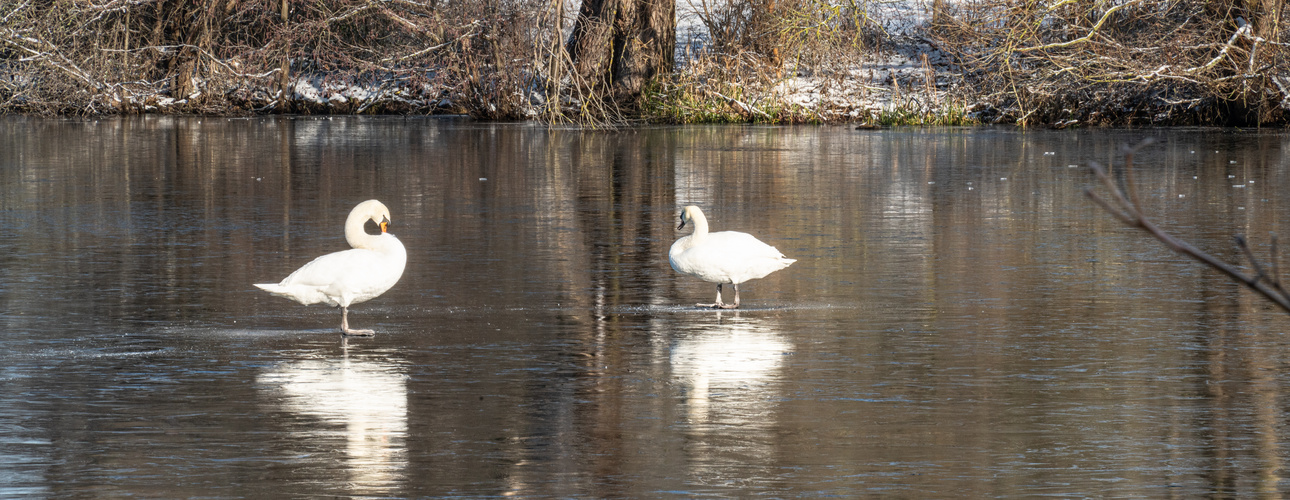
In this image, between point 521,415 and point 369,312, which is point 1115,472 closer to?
point 521,415

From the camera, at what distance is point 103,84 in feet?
125

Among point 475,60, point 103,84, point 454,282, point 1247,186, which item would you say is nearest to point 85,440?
point 454,282

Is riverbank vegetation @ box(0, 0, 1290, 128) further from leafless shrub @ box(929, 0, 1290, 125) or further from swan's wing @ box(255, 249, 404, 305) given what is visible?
swan's wing @ box(255, 249, 404, 305)

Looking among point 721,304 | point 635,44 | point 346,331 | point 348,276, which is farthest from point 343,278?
point 635,44

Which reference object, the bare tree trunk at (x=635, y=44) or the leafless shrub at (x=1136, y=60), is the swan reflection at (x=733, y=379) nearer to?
the leafless shrub at (x=1136, y=60)

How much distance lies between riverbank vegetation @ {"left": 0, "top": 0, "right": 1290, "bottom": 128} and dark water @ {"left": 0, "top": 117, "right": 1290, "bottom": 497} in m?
13.3

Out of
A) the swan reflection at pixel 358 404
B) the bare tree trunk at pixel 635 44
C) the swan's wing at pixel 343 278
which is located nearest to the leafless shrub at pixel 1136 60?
the bare tree trunk at pixel 635 44

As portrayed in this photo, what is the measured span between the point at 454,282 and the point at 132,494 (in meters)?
5.52

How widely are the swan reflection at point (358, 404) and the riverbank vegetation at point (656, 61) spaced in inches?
828

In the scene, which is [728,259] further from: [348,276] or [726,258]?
[348,276]

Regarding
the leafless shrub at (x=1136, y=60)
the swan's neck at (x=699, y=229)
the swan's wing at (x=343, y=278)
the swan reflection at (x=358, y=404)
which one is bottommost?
the swan reflection at (x=358, y=404)

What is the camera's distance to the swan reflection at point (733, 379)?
20.9ft

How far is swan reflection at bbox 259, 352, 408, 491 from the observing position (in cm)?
584

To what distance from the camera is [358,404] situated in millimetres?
6918
